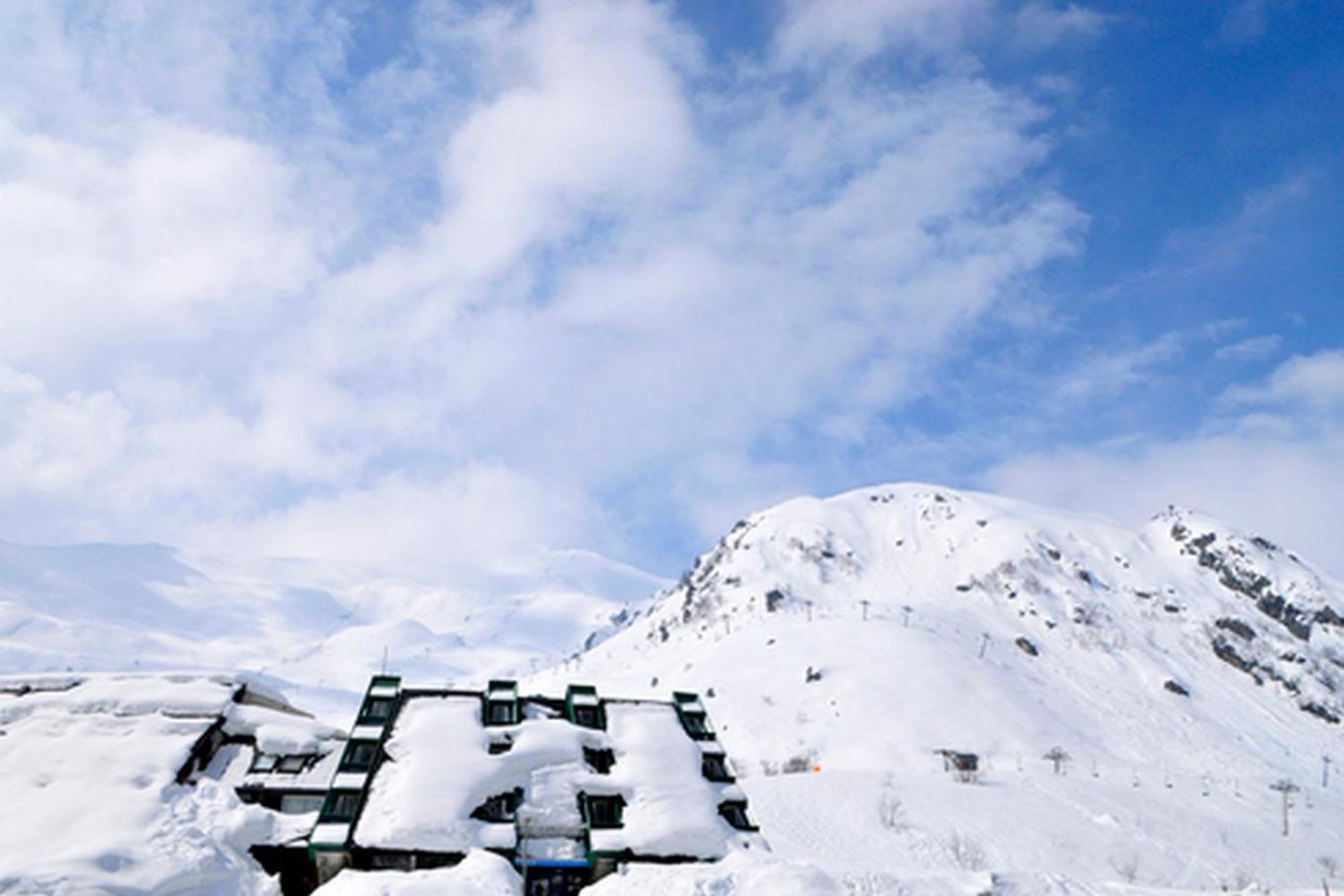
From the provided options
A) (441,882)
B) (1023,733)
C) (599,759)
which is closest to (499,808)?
(599,759)

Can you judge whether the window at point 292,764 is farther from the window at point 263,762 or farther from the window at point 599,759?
the window at point 599,759

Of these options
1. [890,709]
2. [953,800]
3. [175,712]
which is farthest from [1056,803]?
[175,712]

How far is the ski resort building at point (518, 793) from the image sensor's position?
24.0 metres

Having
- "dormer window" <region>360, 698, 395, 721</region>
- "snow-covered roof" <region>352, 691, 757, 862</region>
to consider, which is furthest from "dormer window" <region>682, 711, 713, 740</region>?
"dormer window" <region>360, 698, 395, 721</region>

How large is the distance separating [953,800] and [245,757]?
60610 millimetres

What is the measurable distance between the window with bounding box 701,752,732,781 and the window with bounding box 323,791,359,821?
441 inches

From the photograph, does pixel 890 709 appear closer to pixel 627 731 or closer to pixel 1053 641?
pixel 1053 641

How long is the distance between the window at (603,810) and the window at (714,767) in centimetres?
392

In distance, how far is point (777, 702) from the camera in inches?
5118

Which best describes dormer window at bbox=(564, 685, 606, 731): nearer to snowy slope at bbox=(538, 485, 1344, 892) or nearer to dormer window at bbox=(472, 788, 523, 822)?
dormer window at bbox=(472, 788, 523, 822)

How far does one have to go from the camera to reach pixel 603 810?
2628cm

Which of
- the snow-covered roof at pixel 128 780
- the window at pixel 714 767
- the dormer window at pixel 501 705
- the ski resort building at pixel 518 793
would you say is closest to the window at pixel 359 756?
the ski resort building at pixel 518 793

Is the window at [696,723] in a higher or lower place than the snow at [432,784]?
higher

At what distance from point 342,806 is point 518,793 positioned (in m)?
5.16
